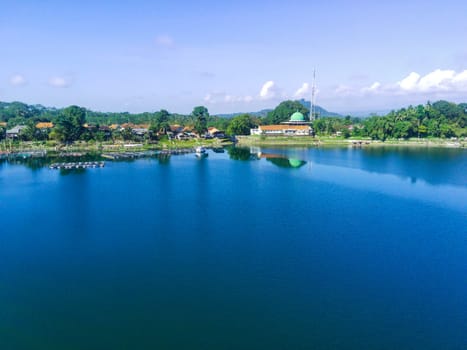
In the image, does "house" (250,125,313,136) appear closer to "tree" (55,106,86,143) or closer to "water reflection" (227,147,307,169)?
"water reflection" (227,147,307,169)

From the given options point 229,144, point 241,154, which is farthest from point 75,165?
point 229,144

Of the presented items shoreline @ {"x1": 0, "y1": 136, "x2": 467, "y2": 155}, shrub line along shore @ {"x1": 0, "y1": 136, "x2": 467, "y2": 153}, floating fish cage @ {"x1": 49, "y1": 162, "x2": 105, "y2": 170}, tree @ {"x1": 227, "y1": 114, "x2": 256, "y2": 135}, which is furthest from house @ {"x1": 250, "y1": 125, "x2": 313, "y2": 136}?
floating fish cage @ {"x1": 49, "y1": 162, "x2": 105, "y2": 170}

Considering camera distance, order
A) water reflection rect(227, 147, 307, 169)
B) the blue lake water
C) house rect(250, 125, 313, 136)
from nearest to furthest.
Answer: the blue lake water
water reflection rect(227, 147, 307, 169)
house rect(250, 125, 313, 136)

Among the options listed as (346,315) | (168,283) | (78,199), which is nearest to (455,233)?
(346,315)

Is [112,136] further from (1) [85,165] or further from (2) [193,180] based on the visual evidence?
(2) [193,180]

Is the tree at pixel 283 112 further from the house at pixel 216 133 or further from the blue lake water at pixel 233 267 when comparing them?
the blue lake water at pixel 233 267

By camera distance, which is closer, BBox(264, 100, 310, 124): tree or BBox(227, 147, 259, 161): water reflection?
BBox(227, 147, 259, 161): water reflection
